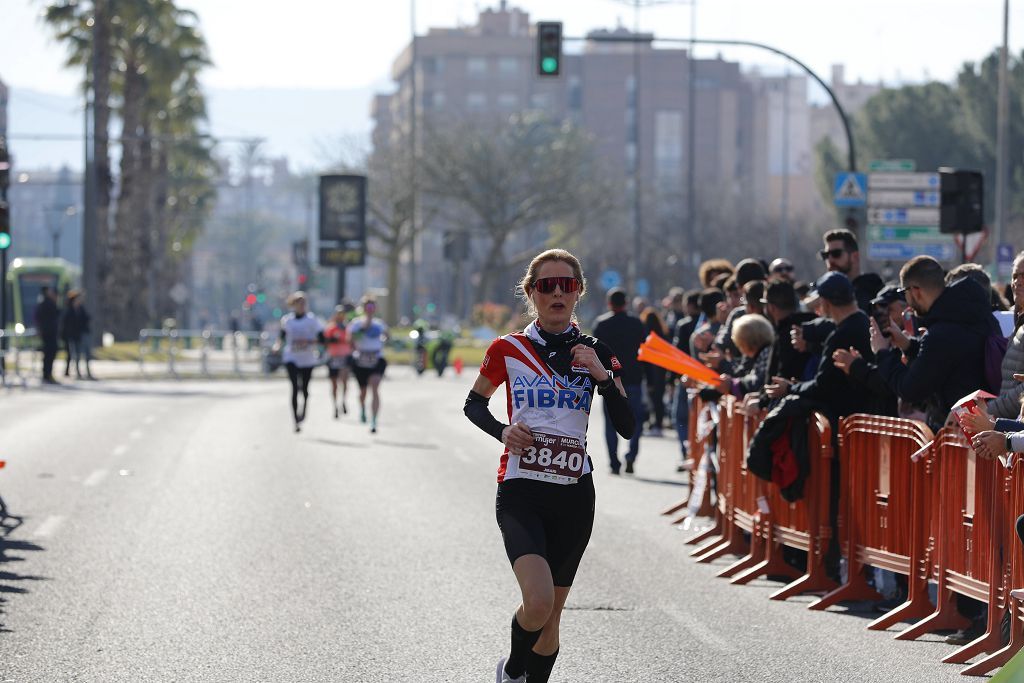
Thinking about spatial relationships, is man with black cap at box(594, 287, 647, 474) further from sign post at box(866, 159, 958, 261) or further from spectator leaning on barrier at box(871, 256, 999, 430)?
sign post at box(866, 159, 958, 261)

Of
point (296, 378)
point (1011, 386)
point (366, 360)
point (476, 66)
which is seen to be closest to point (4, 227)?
point (366, 360)

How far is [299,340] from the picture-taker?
937 inches

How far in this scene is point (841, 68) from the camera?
7657 inches

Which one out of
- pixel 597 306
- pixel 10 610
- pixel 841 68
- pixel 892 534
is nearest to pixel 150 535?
pixel 10 610

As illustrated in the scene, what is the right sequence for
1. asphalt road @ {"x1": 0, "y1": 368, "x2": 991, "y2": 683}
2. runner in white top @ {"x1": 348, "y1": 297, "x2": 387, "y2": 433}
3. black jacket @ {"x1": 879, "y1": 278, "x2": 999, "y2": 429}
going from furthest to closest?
runner in white top @ {"x1": 348, "y1": 297, "x2": 387, "y2": 433}
black jacket @ {"x1": 879, "y1": 278, "x2": 999, "y2": 429}
asphalt road @ {"x1": 0, "y1": 368, "x2": 991, "y2": 683}

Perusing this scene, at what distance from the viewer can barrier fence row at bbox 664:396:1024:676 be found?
8180 mm

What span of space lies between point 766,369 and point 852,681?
4390 millimetres

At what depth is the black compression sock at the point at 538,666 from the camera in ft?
22.0

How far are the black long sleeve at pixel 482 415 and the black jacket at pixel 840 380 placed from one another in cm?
407

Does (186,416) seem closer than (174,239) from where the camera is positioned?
Yes

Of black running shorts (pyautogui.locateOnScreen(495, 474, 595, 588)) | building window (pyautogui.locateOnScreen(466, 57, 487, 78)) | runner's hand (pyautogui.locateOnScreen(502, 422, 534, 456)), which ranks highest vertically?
building window (pyautogui.locateOnScreen(466, 57, 487, 78))

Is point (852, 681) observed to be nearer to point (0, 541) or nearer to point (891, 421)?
point (891, 421)

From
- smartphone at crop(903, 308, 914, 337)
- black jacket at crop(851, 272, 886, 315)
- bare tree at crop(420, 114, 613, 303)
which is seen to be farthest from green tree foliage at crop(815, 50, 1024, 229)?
smartphone at crop(903, 308, 914, 337)

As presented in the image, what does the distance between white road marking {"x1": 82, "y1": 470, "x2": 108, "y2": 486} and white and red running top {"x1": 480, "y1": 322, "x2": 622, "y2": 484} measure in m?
10.8
